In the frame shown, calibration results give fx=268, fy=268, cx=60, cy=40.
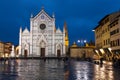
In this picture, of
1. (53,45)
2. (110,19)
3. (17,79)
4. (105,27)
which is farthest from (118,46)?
(53,45)

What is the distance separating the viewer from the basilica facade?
118125 mm

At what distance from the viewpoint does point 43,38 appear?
119500mm

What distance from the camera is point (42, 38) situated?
4705 inches

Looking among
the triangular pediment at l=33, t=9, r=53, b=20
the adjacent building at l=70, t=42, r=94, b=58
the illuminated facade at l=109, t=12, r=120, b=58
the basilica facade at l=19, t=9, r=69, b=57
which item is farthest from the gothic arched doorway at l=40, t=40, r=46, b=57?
the illuminated facade at l=109, t=12, r=120, b=58

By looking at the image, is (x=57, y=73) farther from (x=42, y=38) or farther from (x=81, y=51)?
(x=81, y=51)

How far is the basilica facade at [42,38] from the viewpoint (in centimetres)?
11812

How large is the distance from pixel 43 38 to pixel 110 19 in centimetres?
5539

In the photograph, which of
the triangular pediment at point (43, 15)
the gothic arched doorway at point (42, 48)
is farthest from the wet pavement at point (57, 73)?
the triangular pediment at point (43, 15)

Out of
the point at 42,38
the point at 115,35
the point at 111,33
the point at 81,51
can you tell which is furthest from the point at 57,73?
the point at 81,51

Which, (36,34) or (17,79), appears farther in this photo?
(36,34)

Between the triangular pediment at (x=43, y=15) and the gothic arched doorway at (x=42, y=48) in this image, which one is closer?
Answer: the gothic arched doorway at (x=42, y=48)

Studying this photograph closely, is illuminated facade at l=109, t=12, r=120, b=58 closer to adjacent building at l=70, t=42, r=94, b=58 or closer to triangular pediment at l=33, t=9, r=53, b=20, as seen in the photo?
adjacent building at l=70, t=42, r=94, b=58

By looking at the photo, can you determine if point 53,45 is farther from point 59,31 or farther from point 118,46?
point 118,46

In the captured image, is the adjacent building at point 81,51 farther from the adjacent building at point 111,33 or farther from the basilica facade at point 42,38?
the adjacent building at point 111,33
